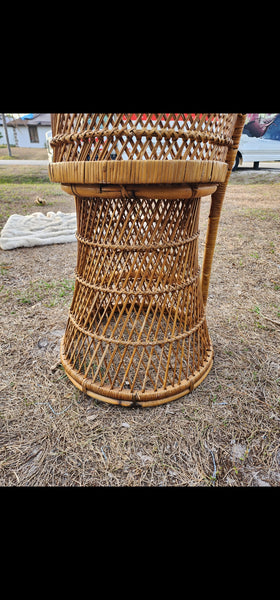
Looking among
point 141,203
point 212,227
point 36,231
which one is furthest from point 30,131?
point 141,203

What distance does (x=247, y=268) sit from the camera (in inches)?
104

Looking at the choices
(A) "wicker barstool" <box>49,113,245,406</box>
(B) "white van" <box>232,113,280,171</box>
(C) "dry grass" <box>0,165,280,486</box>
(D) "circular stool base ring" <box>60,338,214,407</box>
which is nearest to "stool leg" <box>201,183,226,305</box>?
(A) "wicker barstool" <box>49,113,245,406</box>

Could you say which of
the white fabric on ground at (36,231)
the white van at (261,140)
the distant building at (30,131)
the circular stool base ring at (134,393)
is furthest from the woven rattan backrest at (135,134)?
the distant building at (30,131)

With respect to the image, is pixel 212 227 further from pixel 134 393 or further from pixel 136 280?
pixel 134 393

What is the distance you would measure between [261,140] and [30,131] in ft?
43.2

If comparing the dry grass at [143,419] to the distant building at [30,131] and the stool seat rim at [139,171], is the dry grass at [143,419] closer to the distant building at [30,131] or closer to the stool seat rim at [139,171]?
the stool seat rim at [139,171]

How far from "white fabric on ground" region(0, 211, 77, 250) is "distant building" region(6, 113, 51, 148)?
13.9m

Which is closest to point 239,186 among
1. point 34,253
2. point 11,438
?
point 34,253

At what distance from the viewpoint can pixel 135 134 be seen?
0.88 meters

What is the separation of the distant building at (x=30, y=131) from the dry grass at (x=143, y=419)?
637 inches

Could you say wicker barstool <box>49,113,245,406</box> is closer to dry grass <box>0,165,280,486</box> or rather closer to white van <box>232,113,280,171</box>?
dry grass <box>0,165,280,486</box>

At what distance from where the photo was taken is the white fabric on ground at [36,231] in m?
3.04

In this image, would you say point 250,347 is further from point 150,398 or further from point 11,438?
point 11,438

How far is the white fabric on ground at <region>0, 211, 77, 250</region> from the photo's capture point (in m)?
3.04
